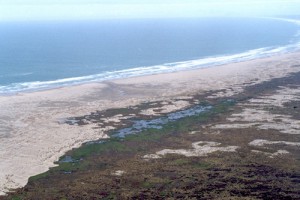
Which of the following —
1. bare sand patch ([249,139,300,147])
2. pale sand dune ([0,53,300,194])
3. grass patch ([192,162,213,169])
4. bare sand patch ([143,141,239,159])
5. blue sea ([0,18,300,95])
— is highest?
blue sea ([0,18,300,95])

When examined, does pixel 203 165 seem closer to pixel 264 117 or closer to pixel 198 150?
pixel 198 150

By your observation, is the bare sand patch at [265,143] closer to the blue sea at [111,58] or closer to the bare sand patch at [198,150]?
the bare sand patch at [198,150]

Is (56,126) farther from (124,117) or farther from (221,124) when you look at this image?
(221,124)

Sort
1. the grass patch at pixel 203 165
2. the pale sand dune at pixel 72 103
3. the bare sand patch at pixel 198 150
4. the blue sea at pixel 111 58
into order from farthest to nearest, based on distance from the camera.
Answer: the blue sea at pixel 111 58, the bare sand patch at pixel 198 150, the pale sand dune at pixel 72 103, the grass patch at pixel 203 165

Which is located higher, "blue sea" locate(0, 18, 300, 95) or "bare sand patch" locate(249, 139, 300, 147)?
"blue sea" locate(0, 18, 300, 95)

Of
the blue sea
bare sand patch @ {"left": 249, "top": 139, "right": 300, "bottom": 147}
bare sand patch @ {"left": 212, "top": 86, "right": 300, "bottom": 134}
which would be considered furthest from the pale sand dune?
bare sand patch @ {"left": 249, "top": 139, "right": 300, "bottom": 147}

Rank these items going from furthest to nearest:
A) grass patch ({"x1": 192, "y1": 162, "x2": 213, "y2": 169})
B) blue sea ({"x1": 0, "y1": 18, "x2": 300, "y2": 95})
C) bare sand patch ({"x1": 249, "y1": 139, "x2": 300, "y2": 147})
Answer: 1. blue sea ({"x1": 0, "y1": 18, "x2": 300, "y2": 95})
2. bare sand patch ({"x1": 249, "y1": 139, "x2": 300, "y2": 147})
3. grass patch ({"x1": 192, "y1": 162, "x2": 213, "y2": 169})

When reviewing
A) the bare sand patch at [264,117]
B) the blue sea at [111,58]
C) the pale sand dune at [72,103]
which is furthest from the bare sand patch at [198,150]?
the blue sea at [111,58]

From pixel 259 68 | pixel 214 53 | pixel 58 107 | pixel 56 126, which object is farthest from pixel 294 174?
pixel 214 53

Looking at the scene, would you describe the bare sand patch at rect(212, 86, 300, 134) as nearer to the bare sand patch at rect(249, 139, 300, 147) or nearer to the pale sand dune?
the bare sand patch at rect(249, 139, 300, 147)
